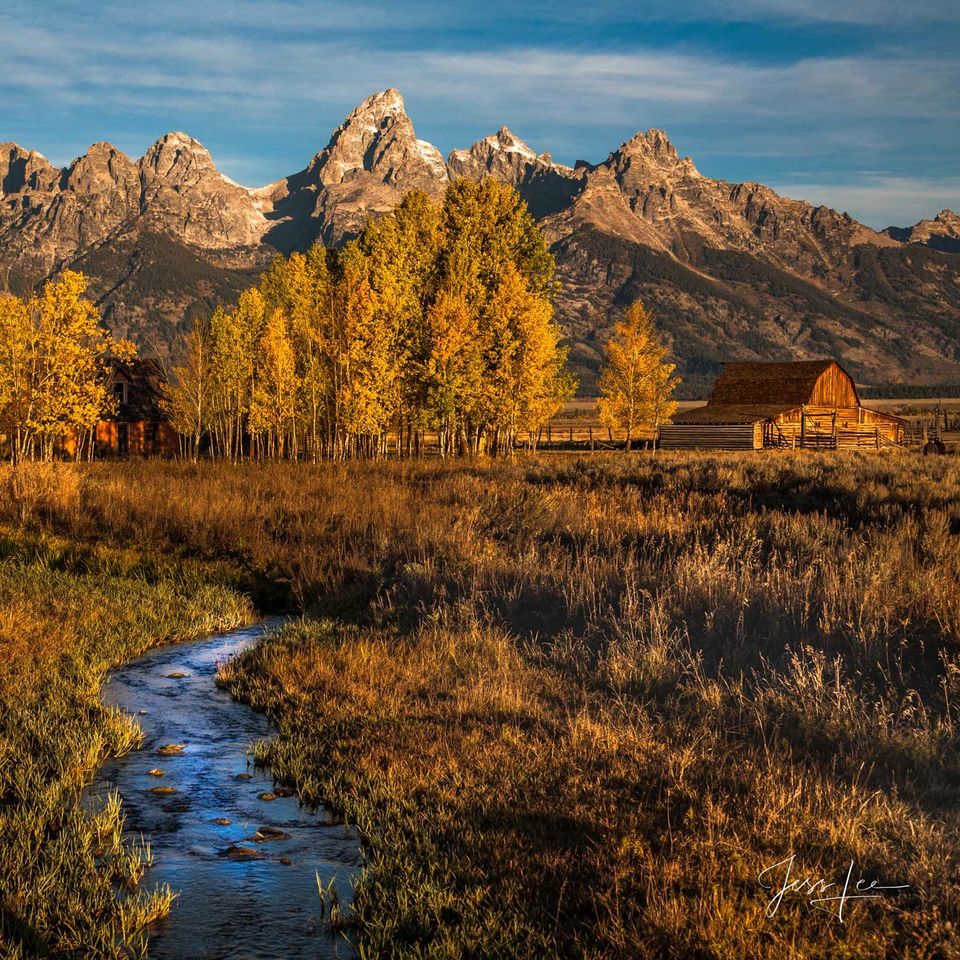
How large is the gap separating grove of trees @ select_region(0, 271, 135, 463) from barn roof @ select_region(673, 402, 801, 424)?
43.5 meters

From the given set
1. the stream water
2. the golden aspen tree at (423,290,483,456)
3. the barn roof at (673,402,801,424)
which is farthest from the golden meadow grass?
the barn roof at (673,402,801,424)

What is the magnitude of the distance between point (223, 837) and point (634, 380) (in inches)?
2154

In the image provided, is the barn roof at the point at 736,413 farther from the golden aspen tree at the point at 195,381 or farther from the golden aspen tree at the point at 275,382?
the golden aspen tree at the point at 195,381

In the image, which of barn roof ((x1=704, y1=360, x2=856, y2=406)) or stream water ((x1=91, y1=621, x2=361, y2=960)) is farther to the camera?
barn roof ((x1=704, y1=360, x2=856, y2=406))

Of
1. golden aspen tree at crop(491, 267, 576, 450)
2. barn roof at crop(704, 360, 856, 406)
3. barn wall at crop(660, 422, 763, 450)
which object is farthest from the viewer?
barn roof at crop(704, 360, 856, 406)

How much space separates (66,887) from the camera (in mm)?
5430

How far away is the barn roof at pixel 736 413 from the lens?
63781 millimetres

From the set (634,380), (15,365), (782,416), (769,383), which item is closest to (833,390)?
(769,383)

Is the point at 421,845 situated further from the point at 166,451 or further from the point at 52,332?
the point at 166,451

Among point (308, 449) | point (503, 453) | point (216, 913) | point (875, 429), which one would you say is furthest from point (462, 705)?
point (875, 429)

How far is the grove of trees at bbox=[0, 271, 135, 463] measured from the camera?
32.0 metres

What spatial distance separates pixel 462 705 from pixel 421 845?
258 cm
